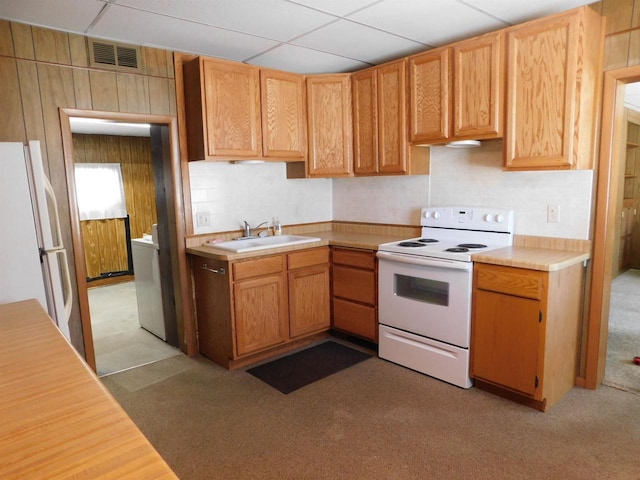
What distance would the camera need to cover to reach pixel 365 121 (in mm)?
3621

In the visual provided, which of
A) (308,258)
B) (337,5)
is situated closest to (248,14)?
(337,5)

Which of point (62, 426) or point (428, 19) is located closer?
point (62, 426)

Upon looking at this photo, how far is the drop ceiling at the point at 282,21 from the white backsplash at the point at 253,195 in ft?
3.16

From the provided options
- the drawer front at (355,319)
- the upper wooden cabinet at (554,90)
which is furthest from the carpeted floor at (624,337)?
the drawer front at (355,319)

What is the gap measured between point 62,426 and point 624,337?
419cm

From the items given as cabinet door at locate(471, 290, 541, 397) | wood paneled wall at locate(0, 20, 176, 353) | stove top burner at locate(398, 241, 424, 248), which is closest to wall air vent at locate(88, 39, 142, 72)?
wood paneled wall at locate(0, 20, 176, 353)

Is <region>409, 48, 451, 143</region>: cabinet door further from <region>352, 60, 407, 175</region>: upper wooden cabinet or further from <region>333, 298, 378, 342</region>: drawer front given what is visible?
<region>333, 298, 378, 342</region>: drawer front

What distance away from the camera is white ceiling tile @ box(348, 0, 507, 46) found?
8.15 ft

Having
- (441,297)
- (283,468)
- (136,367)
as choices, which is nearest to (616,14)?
(441,297)

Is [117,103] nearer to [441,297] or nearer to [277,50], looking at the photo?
[277,50]

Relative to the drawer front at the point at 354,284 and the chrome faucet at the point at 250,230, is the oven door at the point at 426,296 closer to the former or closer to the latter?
the drawer front at the point at 354,284

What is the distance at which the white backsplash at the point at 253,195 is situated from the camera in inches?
140

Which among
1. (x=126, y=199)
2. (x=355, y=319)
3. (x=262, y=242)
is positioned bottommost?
(x=355, y=319)

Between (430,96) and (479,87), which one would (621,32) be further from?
(430,96)
